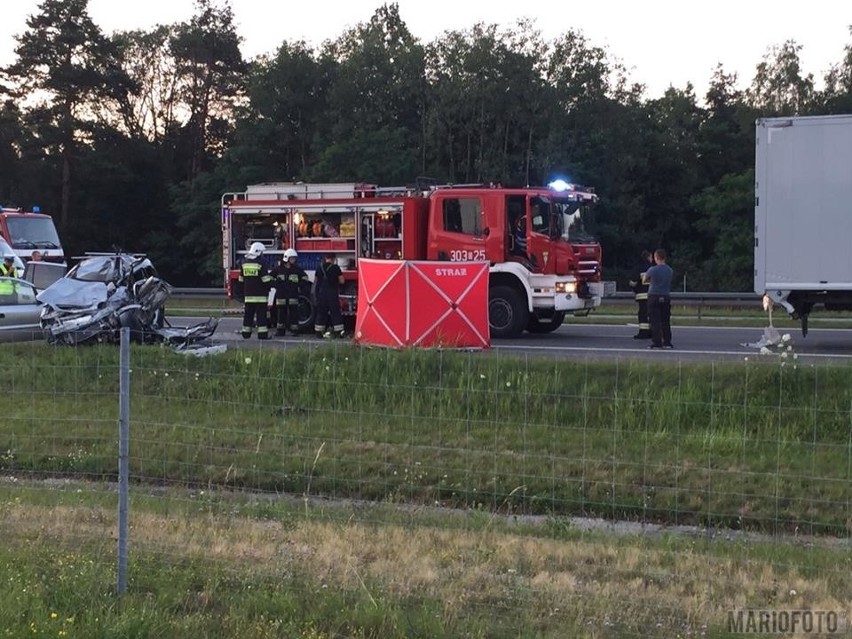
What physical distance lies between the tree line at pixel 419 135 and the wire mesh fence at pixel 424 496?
33576 millimetres

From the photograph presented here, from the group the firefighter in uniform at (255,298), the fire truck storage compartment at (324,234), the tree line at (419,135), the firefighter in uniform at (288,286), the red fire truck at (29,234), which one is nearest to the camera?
the firefighter in uniform at (255,298)

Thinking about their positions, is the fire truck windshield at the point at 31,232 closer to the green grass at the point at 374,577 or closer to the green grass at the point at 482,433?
the green grass at the point at 482,433

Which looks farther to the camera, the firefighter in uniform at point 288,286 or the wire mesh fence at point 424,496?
the firefighter in uniform at point 288,286

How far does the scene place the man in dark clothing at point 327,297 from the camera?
17594 mm

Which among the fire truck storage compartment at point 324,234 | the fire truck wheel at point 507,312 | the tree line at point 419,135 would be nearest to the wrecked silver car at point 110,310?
the fire truck storage compartment at point 324,234

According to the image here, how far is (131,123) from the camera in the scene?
58.5m

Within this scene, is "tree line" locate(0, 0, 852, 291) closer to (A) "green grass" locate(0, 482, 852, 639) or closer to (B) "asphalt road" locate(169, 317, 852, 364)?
(B) "asphalt road" locate(169, 317, 852, 364)

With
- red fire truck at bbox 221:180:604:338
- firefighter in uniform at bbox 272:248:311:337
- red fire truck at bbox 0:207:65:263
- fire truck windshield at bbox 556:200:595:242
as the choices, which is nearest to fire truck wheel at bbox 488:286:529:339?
red fire truck at bbox 221:180:604:338

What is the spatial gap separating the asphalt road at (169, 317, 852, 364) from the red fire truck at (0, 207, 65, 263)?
11377 mm

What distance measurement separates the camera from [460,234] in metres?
18.1

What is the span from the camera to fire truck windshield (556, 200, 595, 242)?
58.8 feet

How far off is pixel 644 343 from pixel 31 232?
20174 millimetres

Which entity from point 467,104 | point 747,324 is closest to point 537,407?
point 747,324

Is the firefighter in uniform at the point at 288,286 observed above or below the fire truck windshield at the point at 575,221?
below
